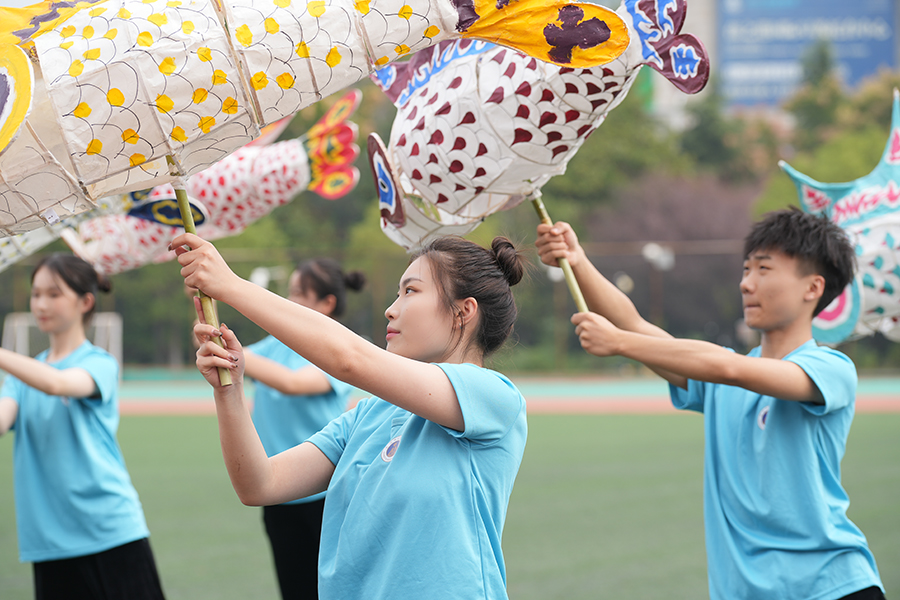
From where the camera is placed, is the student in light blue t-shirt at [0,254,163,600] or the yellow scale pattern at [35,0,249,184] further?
the student in light blue t-shirt at [0,254,163,600]

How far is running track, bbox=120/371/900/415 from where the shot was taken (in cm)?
1246

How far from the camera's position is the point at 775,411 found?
2.39m

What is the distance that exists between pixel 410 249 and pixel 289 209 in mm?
23650

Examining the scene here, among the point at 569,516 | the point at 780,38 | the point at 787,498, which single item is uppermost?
the point at 787,498

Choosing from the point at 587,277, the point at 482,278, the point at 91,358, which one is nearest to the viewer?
the point at 482,278

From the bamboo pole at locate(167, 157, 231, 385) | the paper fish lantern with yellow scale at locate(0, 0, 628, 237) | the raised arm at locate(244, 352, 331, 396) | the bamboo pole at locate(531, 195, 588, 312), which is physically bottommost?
the raised arm at locate(244, 352, 331, 396)

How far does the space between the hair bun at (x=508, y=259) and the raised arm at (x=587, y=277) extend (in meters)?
0.53

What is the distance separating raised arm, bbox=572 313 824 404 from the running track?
9955 millimetres

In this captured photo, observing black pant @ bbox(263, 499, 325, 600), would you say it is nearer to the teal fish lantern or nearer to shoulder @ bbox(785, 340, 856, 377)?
shoulder @ bbox(785, 340, 856, 377)

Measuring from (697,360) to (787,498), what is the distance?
46cm

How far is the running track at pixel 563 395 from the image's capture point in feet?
40.9

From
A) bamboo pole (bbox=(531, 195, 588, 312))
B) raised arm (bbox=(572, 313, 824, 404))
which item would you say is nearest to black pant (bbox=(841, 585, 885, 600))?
raised arm (bbox=(572, 313, 824, 404))

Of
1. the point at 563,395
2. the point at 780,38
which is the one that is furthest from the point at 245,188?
the point at 780,38

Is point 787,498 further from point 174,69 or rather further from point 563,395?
point 563,395
